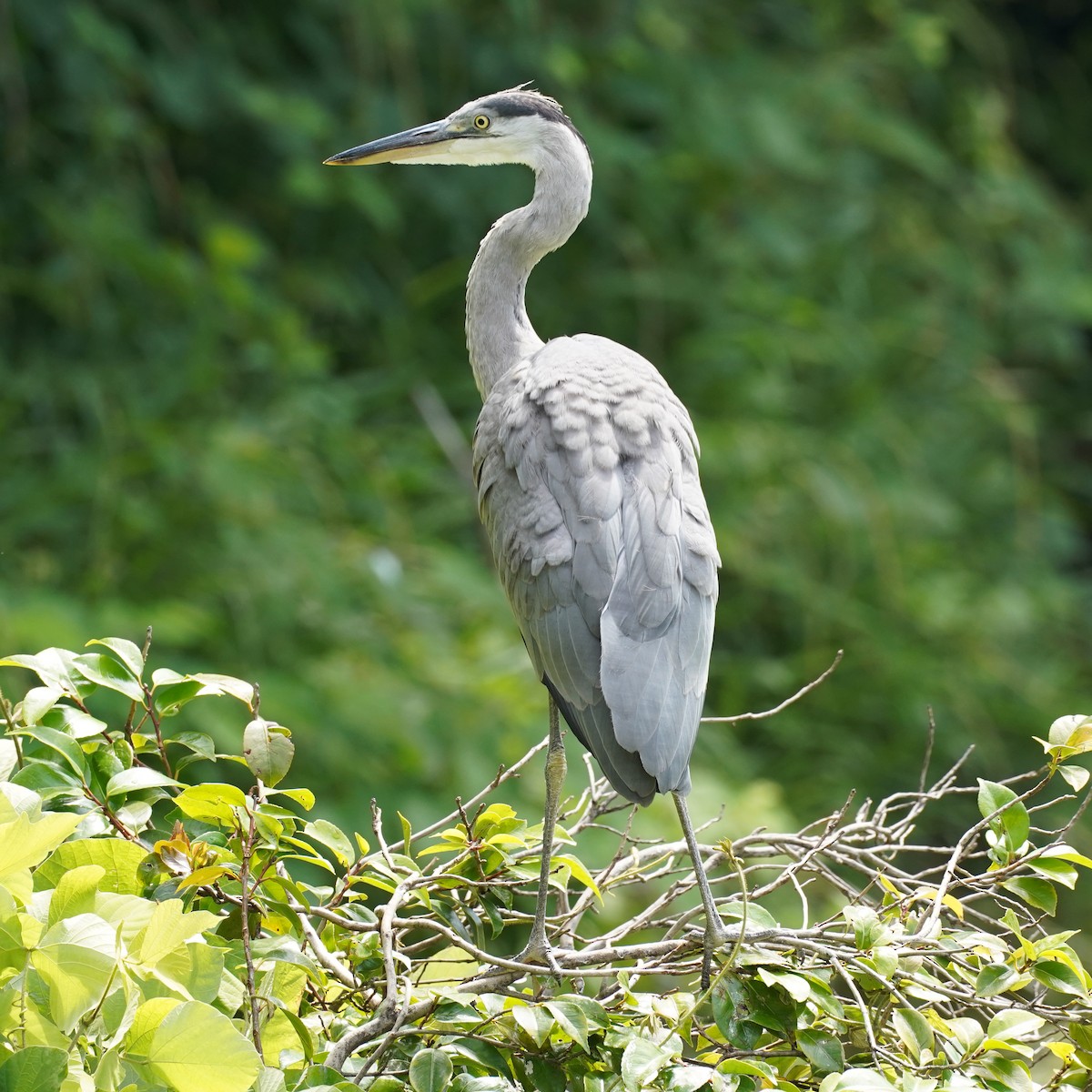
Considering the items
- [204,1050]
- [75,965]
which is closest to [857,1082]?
[204,1050]

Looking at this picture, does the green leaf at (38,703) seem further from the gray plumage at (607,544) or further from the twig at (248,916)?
Result: the gray plumage at (607,544)

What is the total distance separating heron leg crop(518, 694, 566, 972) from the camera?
182 cm

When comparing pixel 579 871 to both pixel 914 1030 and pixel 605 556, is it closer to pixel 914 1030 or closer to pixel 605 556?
pixel 914 1030

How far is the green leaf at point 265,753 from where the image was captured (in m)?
1.56

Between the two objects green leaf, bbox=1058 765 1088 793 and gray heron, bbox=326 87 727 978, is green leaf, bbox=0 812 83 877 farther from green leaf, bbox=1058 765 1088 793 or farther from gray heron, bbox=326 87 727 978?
green leaf, bbox=1058 765 1088 793

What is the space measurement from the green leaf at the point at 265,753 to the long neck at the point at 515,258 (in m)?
1.23

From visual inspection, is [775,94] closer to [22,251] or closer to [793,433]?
[793,433]

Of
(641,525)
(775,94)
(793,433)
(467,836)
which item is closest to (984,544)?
(793,433)

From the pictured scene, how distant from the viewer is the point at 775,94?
5777 mm

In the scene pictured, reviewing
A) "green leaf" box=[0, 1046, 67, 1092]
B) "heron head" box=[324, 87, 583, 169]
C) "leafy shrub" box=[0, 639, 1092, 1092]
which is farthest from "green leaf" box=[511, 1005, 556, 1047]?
"heron head" box=[324, 87, 583, 169]

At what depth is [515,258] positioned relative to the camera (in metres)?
2.74

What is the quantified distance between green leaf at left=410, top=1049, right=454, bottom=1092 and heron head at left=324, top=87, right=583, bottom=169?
1.77 metres

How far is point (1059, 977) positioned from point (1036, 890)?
0.11 metres

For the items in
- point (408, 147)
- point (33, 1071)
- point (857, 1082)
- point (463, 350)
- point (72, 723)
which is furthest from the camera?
point (463, 350)
